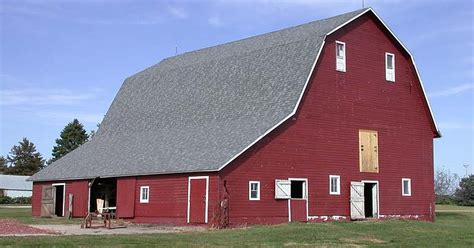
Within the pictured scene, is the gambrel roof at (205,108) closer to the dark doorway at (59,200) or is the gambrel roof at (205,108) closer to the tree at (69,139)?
the dark doorway at (59,200)

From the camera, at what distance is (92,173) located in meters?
36.5

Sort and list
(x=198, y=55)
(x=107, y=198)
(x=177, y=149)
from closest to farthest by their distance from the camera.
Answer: (x=177, y=149) → (x=107, y=198) → (x=198, y=55)

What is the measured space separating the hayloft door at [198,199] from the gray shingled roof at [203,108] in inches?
24.7

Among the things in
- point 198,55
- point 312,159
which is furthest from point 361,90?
point 198,55

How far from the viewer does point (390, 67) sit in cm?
3597

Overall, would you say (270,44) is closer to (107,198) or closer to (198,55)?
(198,55)

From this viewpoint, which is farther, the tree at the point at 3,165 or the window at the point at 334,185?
the tree at the point at 3,165

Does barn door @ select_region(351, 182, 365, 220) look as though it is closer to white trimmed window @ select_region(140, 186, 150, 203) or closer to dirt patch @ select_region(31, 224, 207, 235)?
dirt patch @ select_region(31, 224, 207, 235)

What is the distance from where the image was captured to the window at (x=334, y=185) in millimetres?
32250

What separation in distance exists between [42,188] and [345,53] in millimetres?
20841

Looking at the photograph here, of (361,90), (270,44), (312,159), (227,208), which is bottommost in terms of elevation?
(227,208)

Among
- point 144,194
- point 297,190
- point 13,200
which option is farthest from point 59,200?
point 13,200

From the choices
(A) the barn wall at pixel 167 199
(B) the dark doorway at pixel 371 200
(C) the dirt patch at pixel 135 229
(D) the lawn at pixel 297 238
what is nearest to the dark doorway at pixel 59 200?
(A) the barn wall at pixel 167 199

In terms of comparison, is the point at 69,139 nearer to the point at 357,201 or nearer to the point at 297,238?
the point at 357,201
